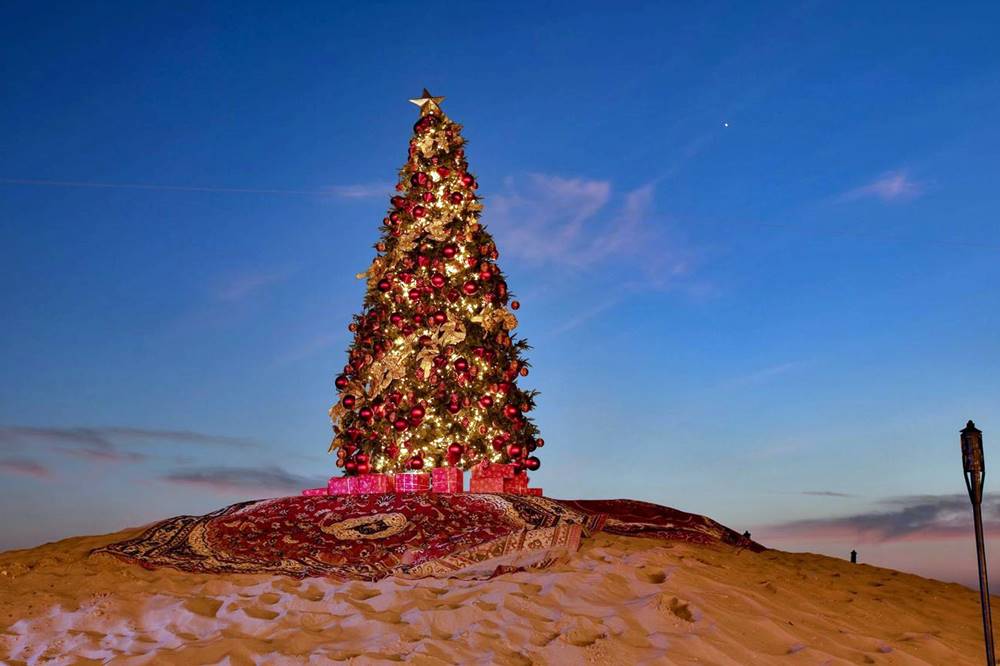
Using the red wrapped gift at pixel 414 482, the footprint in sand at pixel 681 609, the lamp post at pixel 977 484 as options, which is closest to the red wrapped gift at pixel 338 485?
the red wrapped gift at pixel 414 482

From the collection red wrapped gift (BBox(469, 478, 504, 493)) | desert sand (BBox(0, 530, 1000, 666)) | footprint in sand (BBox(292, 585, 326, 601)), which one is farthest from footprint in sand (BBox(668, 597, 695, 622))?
red wrapped gift (BBox(469, 478, 504, 493))

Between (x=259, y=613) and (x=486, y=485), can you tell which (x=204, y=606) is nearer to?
(x=259, y=613)

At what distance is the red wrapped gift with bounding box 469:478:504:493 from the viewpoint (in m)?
9.32

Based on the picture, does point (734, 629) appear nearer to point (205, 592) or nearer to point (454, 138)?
point (205, 592)

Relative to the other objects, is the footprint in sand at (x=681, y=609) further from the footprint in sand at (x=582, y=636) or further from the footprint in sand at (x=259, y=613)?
the footprint in sand at (x=259, y=613)

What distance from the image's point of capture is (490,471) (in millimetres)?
9414

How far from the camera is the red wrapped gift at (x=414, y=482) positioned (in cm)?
938

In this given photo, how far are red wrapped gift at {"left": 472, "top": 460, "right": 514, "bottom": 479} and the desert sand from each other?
203 cm

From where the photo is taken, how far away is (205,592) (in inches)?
258

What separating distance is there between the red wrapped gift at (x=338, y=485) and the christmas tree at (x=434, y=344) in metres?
0.15

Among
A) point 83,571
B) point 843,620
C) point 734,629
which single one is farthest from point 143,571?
point 843,620

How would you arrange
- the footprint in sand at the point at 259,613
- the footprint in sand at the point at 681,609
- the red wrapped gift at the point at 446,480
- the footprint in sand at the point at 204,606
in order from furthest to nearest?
the red wrapped gift at the point at 446,480, the footprint in sand at the point at 204,606, the footprint in sand at the point at 259,613, the footprint in sand at the point at 681,609

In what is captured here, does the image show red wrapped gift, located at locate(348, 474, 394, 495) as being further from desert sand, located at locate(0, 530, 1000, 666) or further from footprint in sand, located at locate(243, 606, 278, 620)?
footprint in sand, located at locate(243, 606, 278, 620)

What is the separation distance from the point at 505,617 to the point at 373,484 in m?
4.23
